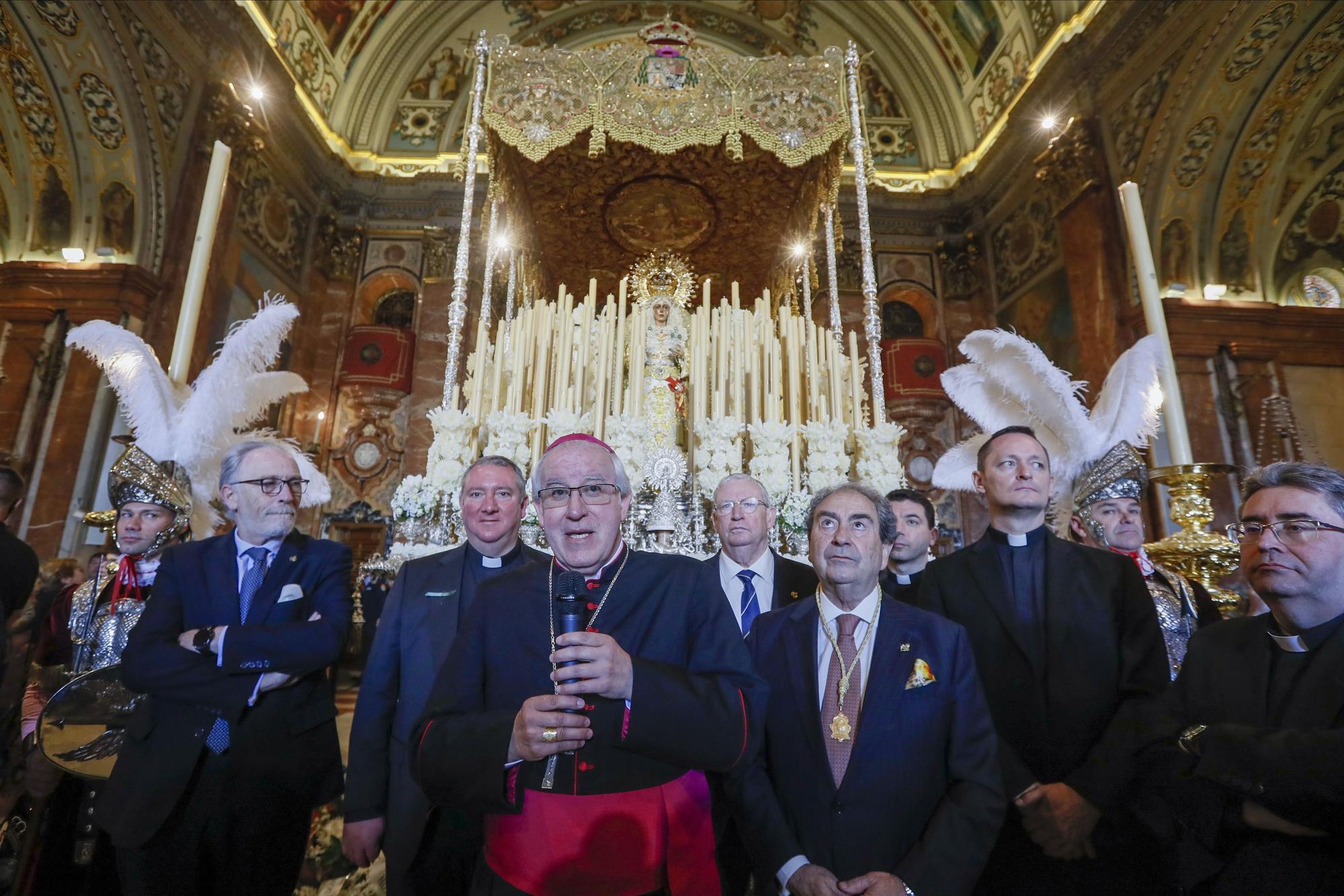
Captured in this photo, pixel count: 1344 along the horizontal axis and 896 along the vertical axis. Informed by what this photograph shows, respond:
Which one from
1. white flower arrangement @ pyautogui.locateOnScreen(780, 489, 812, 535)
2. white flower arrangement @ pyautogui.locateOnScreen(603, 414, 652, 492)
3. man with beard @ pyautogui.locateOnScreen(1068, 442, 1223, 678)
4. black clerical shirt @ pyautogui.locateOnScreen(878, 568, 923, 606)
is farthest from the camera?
white flower arrangement @ pyautogui.locateOnScreen(603, 414, 652, 492)

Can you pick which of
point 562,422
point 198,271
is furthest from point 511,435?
point 198,271

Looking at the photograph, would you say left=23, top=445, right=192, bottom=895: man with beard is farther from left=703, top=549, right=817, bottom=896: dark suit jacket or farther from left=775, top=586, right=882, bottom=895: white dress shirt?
left=775, top=586, right=882, bottom=895: white dress shirt

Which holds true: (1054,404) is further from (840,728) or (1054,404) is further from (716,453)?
(840,728)

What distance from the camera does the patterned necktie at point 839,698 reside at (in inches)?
63.3

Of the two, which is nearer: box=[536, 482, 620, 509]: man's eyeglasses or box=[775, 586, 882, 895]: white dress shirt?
box=[536, 482, 620, 509]: man's eyeglasses

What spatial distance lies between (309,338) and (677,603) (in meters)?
10.9

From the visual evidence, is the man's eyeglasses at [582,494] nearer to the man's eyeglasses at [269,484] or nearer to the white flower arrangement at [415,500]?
the man's eyeglasses at [269,484]

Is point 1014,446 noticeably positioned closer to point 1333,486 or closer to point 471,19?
point 1333,486

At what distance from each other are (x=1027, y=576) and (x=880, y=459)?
2.01m

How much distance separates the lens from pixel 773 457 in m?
3.89

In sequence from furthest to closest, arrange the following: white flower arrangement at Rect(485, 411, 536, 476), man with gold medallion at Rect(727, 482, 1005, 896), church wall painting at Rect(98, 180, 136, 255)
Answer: church wall painting at Rect(98, 180, 136, 255) < white flower arrangement at Rect(485, 411, 536, 476) < man with gold medallion at Rect(727, 482, 1005, 896)

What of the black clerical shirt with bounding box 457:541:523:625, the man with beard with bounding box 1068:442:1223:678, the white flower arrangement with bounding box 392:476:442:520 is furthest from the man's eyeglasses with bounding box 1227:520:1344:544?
the white flower arrangement with bounding box 392:476:442:520

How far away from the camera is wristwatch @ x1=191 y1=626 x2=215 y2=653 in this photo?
1.75 m

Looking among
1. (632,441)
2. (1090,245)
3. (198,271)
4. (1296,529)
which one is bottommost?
(1296,529)
